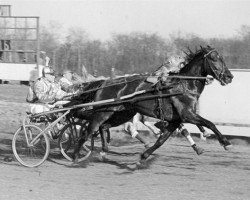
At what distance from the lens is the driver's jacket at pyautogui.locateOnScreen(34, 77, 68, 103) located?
9.32 meters

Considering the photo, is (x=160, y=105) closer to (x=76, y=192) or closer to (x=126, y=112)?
(x=126, y=112)

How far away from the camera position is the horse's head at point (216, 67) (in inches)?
331

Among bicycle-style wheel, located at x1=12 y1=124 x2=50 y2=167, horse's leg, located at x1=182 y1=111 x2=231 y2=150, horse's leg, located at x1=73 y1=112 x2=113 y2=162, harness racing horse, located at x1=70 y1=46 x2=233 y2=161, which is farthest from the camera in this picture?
horse's leg, located at x1=73 y1=112 x2=113 y2=162

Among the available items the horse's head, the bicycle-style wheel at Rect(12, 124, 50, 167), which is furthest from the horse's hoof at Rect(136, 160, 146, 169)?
the horse's head

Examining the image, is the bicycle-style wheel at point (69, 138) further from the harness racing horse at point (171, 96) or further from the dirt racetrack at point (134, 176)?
the harness racing horse at point (171, 96)

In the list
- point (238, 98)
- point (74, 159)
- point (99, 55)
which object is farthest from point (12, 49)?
point (74, 159)

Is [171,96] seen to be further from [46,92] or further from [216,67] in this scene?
[46,92]

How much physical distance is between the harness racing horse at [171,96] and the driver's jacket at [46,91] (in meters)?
0.61

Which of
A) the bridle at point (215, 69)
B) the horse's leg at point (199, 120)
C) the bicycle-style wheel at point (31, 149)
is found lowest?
the bicycle-style wheel at point (31, 149)

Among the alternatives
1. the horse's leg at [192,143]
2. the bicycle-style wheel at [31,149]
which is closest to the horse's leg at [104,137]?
the bicycle-style wheel at [31,149]

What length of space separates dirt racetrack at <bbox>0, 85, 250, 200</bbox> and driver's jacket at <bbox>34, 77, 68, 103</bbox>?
1019 millimetres

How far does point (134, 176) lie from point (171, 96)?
138cm

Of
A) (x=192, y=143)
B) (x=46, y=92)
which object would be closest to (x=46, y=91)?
(x=46, y=92)

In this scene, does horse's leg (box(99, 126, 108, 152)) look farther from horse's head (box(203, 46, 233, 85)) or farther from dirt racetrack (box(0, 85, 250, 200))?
horse's head (box(203, 46, 233, 85))
